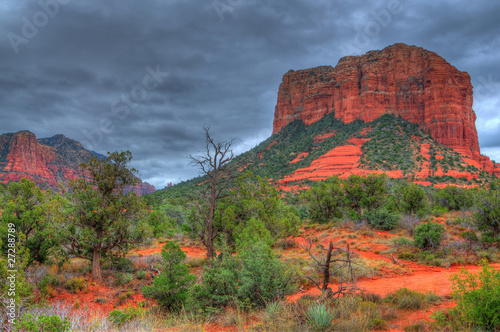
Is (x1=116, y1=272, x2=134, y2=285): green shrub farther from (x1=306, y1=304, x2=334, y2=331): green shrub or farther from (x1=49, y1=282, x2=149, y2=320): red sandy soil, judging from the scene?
(x1=306, y1=304, x2=334, y2=331): green shrub

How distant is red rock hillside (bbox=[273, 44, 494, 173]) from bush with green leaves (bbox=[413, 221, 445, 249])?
67.0 metres

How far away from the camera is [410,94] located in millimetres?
75500

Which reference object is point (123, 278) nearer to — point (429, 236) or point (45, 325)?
point (45, 325)

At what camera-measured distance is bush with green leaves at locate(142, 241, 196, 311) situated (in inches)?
334

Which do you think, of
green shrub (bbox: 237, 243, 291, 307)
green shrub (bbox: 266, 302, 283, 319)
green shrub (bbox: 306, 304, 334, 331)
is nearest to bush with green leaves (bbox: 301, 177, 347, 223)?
green shrub (bbox: 237, 243, 291, 307)

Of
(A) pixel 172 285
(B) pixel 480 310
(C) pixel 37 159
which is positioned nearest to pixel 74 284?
(A) pixel 172 285

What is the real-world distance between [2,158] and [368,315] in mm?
141454

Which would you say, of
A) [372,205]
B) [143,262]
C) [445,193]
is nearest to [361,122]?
[445,193]

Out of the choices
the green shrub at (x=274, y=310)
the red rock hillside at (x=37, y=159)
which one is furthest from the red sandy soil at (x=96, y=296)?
the red rock hillside at (x=37, y=159)

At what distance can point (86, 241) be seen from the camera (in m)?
11.2

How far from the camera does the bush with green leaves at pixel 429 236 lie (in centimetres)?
1337

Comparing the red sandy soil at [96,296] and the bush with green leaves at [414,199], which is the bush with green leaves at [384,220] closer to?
the bush with green leaves at [414,199]

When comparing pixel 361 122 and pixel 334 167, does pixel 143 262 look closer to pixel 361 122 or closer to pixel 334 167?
pixel 334 167

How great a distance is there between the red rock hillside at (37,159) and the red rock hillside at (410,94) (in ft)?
308
